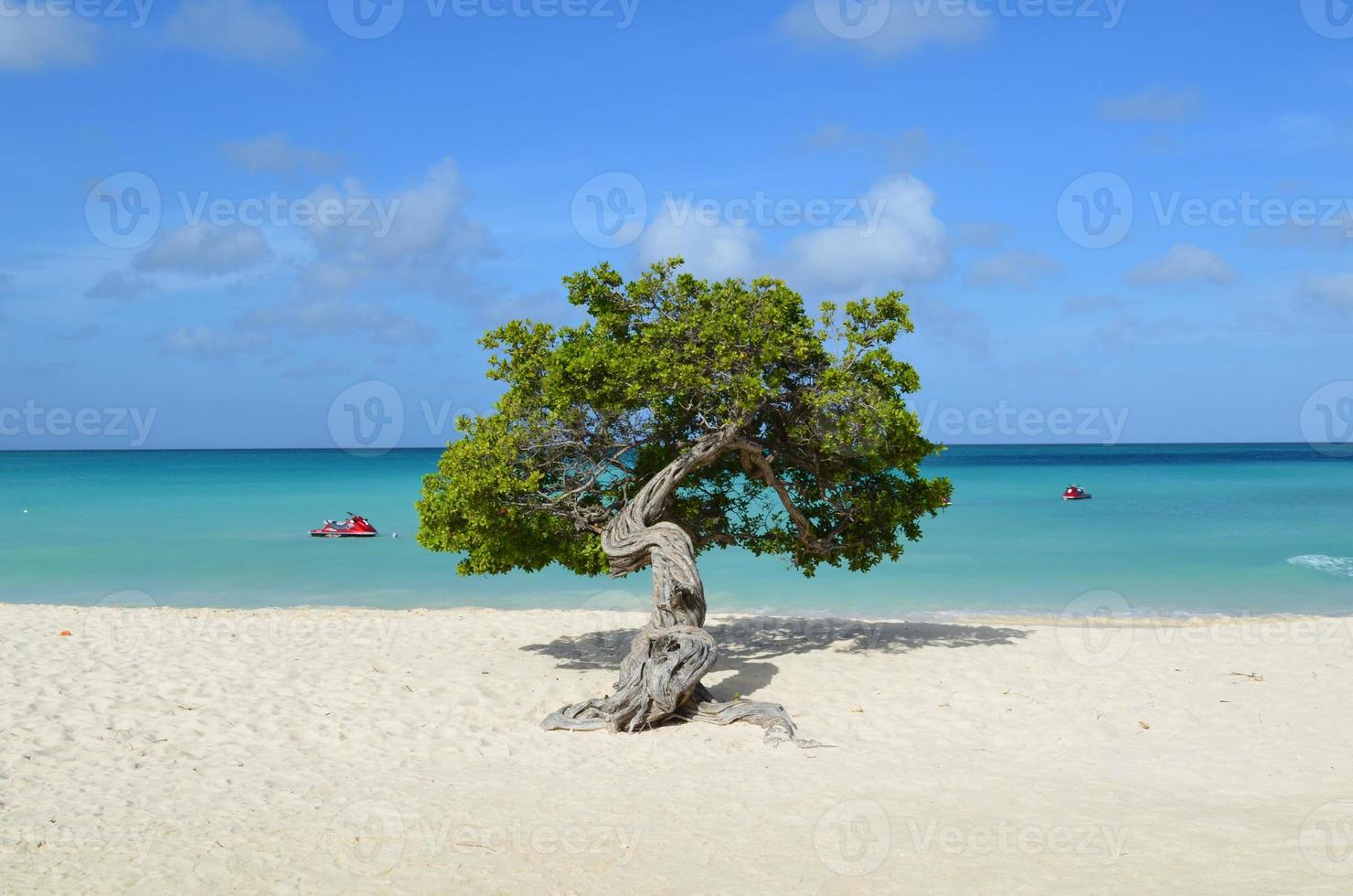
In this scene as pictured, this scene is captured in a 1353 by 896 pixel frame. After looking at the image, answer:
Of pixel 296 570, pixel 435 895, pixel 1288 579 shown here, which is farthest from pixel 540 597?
pixel 1288 579

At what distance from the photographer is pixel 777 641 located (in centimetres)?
1606

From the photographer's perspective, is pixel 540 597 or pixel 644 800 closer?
pixel 644 800

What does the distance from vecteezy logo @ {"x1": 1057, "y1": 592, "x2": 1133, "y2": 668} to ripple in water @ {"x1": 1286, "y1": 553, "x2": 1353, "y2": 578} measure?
24.5 feet

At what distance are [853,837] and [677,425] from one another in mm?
6651

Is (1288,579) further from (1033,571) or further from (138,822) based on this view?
(138,822)

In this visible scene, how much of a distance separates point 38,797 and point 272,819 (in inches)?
84.5

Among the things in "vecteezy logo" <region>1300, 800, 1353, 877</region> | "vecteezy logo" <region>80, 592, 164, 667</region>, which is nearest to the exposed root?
"vecteezy logo" <region>1300, 800, 1353, 877</region>

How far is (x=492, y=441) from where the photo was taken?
41.5 ft

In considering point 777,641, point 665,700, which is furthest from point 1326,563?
point 665,700

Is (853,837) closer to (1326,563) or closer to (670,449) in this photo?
(670,449)

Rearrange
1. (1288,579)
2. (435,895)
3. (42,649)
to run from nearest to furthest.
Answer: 1. (435,895)
2. (42,649)
3. (1288,579)

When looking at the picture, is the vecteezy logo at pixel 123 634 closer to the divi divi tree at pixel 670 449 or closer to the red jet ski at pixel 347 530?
the divi divi tree at pixel 670 449

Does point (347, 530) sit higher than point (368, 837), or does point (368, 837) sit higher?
point (347, 530)

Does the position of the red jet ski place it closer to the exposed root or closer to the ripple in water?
the exposed root
